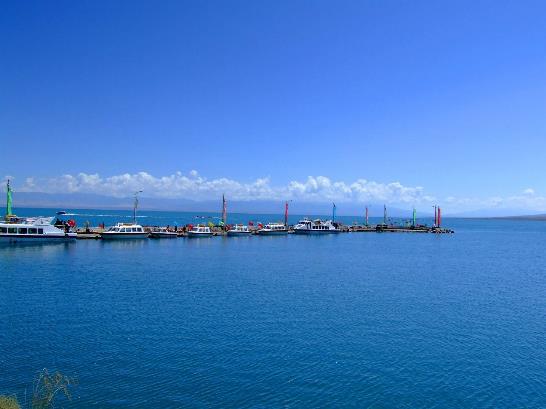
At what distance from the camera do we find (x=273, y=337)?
28.9m

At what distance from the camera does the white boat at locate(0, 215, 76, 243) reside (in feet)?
255

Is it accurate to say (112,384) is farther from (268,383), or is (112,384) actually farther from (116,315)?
(116,315)

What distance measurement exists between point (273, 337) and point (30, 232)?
66469 mm

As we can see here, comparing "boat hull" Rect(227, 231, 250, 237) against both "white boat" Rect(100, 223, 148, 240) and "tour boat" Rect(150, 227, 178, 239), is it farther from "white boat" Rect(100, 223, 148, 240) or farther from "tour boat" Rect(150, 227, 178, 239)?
"white boat" Rect(100, 223, 148, 240)

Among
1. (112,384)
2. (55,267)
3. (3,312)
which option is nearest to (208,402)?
(112,384)

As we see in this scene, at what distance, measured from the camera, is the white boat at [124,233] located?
92625 millimetres

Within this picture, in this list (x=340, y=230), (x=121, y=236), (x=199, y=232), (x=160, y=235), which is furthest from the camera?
(x=340, y=230)

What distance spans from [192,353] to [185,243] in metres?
71.5

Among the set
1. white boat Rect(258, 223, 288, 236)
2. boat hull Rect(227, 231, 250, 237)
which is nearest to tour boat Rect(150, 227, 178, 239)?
boat hull Rect(227, 231, 250, 237)

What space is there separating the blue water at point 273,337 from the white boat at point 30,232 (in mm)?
24283

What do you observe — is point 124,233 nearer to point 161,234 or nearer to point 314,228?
point 161,234

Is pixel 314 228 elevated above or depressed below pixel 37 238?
above

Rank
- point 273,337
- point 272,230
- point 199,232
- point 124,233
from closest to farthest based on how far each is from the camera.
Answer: point 273,337 → point 124,233 → point 199,232 → point 272,230

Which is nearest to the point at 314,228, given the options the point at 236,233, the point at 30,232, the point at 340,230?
the point at 340,230
